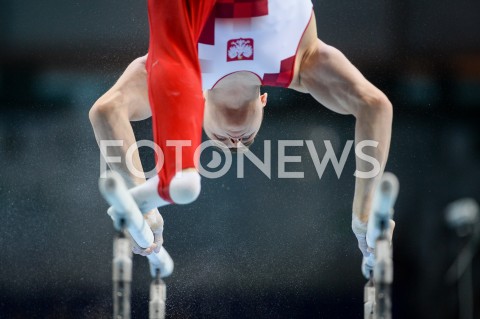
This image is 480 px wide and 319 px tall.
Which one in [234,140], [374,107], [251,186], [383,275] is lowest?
[251,186]

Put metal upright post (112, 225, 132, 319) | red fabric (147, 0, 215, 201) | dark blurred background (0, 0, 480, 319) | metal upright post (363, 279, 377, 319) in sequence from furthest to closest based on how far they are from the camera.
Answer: dark blurred background (0, 0, 480, 319), metal upright post (363, 279, 377, 319), red fabric (147, 0, 215, 201), metal upright post (112, 225, 132, 319)

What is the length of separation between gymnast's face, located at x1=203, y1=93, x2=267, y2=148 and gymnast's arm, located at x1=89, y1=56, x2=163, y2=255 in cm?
26

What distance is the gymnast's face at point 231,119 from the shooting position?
9.10ft

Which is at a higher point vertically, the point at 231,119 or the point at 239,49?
the point at 239,49

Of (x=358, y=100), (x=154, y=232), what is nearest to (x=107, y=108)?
A: (x=154, y=232)

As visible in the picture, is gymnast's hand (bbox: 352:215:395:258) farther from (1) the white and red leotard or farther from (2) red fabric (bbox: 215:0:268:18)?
(2) red fabric (bbox: 215:0:268:18)

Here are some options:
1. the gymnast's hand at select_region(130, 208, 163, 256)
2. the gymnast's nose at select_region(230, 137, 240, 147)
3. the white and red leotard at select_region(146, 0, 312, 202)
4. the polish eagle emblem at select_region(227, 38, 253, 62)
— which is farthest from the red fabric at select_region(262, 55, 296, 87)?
the gymnast's hand at select_region(130, 208, 163, 256)

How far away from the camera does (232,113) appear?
278 cm

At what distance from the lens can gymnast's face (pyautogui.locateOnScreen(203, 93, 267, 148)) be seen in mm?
2773

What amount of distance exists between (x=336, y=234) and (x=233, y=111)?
170 cm

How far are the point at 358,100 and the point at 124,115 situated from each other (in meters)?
0.85

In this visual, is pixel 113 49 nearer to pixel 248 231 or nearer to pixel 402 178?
pixel 248 231

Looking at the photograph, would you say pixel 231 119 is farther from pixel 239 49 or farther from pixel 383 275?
pixel 383 275

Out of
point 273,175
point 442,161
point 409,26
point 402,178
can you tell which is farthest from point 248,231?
point 409,26
